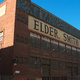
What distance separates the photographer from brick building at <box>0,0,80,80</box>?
1020 inches

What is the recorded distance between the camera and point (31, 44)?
29.6 m

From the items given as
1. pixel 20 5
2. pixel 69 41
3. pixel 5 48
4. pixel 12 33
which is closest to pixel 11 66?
pixel 5 48

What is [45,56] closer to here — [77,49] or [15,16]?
[15,16]

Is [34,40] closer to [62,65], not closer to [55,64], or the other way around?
[55,64]

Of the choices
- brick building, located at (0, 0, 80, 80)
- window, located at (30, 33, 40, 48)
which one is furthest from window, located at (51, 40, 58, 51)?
window, located at (30, 33, 40, 48)

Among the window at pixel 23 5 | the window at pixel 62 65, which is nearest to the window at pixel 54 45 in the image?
the window at pixel 62 65

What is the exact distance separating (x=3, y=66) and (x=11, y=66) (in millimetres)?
2540

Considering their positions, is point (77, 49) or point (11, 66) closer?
point (11, 66)

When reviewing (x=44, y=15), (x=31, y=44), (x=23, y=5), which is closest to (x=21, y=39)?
(x=31, y=44)

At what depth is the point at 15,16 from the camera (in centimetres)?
2691

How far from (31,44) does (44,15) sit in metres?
8.99

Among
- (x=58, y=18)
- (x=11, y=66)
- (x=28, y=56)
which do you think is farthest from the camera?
(x=58, y=18)

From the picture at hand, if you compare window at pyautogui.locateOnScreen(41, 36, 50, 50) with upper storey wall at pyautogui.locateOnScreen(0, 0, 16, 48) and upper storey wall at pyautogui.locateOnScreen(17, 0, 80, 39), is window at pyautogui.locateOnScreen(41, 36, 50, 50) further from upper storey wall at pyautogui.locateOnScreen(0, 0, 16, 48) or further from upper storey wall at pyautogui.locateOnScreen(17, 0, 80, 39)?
upper storey wall at pyautogui.locateOnScreen(0, 0, 16, 48)

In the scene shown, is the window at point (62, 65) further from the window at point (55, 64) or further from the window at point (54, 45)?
the window at point (54, 45)
